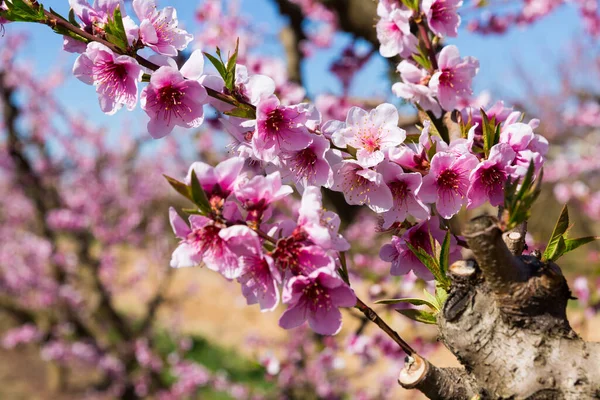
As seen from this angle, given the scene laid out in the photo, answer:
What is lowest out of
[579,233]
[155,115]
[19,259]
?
[579,233]

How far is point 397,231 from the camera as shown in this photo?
1.13 metres

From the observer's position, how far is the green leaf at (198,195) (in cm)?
80

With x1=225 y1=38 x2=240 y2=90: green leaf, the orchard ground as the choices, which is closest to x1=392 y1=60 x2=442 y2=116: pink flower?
x1=225 y1=38 x2=240 y2=90: green leaf

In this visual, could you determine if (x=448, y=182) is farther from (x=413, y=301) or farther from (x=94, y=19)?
(x=94, y=19)

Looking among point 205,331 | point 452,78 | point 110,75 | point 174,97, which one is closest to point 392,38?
point 452,78

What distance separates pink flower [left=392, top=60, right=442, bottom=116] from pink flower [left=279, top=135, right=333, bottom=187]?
378mm

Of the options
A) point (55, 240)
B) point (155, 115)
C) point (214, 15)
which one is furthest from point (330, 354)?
point (55, 240)

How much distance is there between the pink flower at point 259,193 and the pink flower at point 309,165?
170 millimetres

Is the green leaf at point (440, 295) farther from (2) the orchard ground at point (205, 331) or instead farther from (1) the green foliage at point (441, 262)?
(2) the orchard ground at point (205, 331)

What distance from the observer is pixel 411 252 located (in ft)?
3.52

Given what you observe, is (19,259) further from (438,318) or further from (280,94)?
(438,318)

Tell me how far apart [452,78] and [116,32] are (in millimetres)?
853

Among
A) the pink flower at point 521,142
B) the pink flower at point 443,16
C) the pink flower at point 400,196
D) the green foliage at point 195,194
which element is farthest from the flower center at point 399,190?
the pink flower at point 443,16

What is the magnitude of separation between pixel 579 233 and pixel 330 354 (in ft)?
39.9
